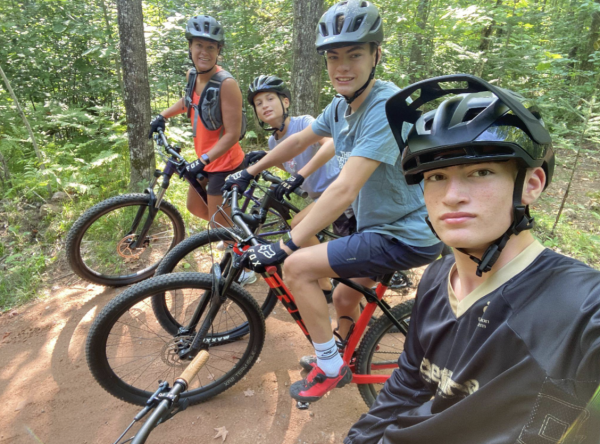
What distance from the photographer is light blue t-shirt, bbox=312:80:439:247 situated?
2078 millimetres

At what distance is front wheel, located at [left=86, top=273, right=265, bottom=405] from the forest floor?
0.20 meters

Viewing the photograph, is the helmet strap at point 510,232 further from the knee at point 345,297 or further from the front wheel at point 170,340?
the front wheel at point 170,340

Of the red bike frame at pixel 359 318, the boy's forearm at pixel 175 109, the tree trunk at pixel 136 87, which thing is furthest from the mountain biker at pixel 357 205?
the tree trunk at pixel 136 87

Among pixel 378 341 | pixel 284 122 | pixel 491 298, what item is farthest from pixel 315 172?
pixel 491 298

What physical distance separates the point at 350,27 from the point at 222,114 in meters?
1.91

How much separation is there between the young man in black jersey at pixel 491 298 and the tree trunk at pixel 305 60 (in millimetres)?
4026

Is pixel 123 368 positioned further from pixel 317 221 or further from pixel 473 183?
pixel 473 183

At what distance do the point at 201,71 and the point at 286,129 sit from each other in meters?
1.15

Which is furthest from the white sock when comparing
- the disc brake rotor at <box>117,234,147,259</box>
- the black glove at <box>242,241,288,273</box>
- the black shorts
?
the disc brake rotor at <box>117,234,147,259</box>

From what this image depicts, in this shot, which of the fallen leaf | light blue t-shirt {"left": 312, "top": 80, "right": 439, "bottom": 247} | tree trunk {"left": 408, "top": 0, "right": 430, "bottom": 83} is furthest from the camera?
tree trunk {"left": 408, "top": 0, "right": 430, "bottom": 83}

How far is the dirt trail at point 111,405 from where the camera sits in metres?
2.56

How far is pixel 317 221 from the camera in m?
2.11

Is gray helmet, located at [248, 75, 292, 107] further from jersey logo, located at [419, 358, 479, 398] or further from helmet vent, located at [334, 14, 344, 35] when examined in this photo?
jersey logo, located at [419, 358, 479, 398]

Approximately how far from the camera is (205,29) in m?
3.64
